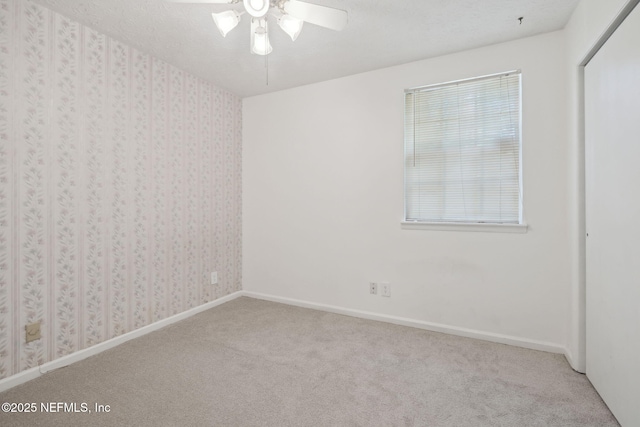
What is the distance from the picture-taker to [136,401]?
161 centimetres

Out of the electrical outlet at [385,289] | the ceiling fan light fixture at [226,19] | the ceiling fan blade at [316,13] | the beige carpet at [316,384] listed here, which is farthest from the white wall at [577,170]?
the ceiling fan light fixture at [226,19]

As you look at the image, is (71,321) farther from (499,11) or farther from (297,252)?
(499,11)

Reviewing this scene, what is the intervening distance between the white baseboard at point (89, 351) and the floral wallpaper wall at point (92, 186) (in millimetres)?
39

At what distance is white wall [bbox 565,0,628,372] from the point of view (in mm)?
1782


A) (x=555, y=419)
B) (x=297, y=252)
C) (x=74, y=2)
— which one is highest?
(x=74, y=2)

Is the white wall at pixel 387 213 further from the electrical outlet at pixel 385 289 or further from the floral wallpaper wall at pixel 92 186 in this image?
the floral wallpaper wall at pixel 92 186

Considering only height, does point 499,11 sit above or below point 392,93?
above

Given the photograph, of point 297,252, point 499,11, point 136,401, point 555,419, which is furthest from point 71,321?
point 499,11

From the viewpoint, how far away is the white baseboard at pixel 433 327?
2.18m

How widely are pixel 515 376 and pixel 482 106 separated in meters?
1.95

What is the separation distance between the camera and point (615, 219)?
1453 millimetres

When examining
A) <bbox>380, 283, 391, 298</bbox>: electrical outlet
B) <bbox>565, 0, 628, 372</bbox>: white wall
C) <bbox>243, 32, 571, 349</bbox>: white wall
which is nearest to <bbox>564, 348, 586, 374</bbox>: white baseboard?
<bbox>565, 0, 628, 372</bbox>: white wall

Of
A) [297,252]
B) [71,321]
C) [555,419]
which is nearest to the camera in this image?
[555,419]

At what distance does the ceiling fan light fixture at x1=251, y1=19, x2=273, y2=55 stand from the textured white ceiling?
0.36 m
